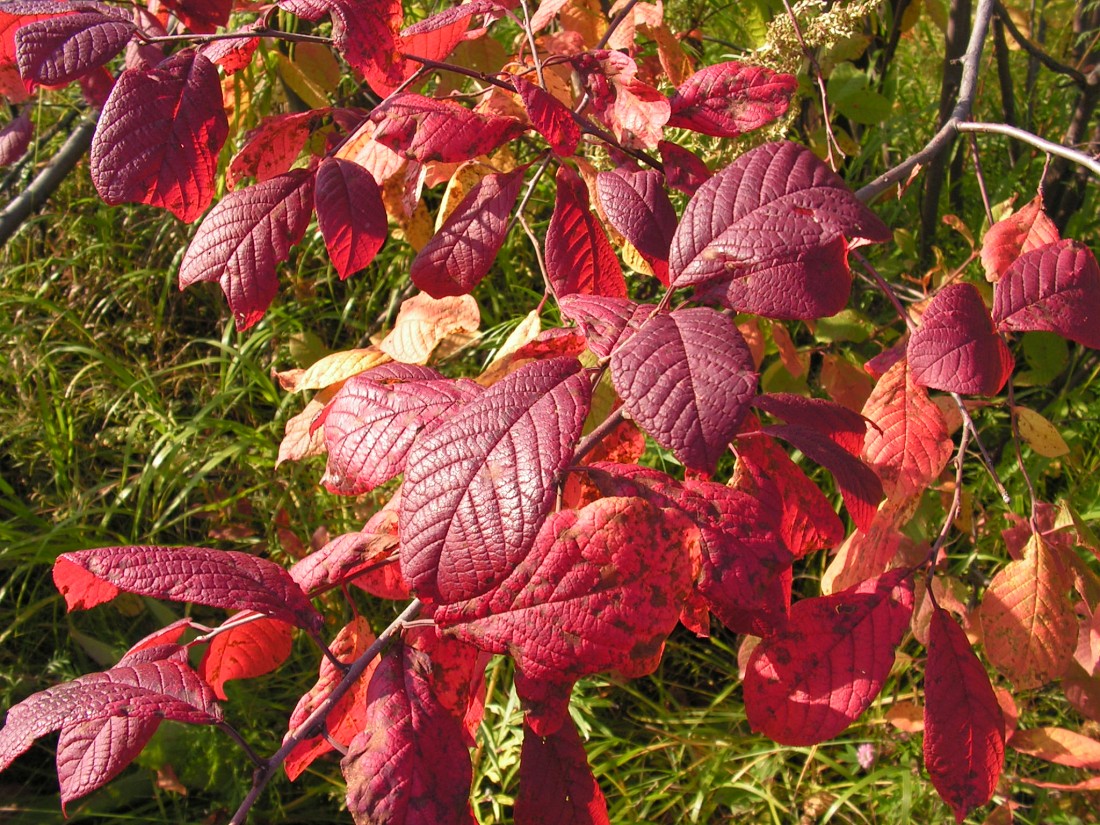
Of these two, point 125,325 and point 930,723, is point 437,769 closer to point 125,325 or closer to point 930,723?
point 930,723

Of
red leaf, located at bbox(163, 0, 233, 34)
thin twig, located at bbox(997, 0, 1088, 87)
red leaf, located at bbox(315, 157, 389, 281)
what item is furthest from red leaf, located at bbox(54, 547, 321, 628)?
thin twig, located at bbox(997, 0, 1088, 87)

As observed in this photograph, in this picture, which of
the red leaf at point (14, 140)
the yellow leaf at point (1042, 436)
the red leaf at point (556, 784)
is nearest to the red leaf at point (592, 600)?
the red leaf at point (556, 784)

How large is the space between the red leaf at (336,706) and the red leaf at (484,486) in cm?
33

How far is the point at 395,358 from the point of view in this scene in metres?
1.25

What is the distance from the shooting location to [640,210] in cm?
89

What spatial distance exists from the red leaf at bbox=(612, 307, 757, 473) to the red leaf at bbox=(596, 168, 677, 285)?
0.27 metres

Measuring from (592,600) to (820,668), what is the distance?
0.33 m

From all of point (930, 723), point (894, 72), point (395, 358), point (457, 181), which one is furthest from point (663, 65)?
point (894, 72)

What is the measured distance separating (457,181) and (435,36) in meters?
0.23

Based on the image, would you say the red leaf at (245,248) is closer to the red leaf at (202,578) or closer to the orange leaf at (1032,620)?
the red leaf at (202,578)

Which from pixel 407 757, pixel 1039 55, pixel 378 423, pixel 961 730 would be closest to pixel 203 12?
pixel 378 423

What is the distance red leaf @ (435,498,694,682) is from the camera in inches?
28.9

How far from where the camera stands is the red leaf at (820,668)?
3.02 ft

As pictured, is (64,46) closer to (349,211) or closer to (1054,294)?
(349,211)
